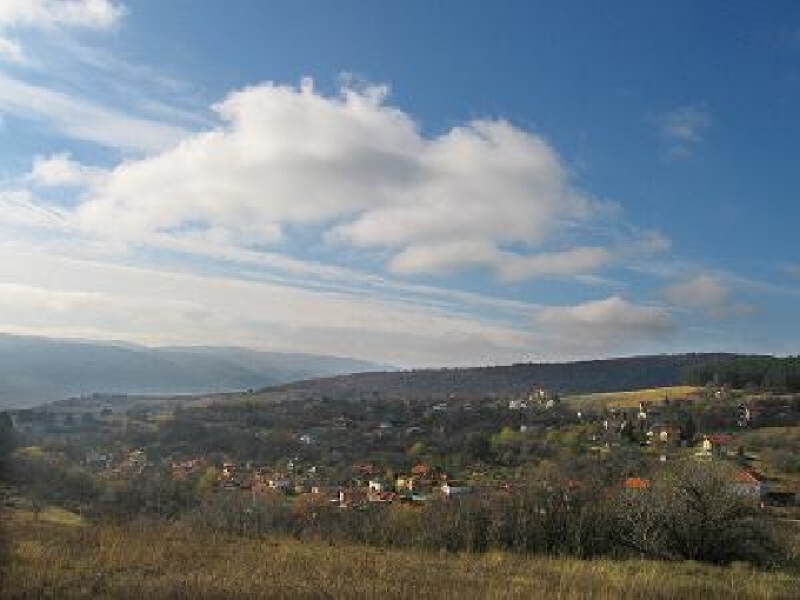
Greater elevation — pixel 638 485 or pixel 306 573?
pixel 638 485

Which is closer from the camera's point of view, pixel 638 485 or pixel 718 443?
pixel 638 485

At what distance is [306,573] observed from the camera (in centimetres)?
1260

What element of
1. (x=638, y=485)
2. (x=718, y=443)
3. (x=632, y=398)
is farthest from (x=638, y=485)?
(x=632, y=398)

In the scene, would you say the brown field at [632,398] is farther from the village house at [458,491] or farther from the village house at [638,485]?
the village house at [638,485]

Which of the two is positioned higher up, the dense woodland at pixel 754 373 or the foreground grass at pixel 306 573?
the dense woodland at pixel 754 373

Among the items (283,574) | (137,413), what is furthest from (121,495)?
(137,413)

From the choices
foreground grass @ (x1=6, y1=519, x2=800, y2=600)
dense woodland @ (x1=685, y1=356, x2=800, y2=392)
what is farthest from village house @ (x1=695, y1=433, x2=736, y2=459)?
foreground grass @ (x1=6, y1=519, x2=800, y2=600)

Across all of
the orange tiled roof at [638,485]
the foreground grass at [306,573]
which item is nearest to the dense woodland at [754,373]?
the orange tiled roof at [638,485]

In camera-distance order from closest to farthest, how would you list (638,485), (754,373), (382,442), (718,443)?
(638,485)
(718,443)
(382,442)
(754,373)

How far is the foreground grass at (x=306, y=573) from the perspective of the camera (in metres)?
11.0

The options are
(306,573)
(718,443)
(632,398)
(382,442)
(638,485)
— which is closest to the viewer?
(306,573)

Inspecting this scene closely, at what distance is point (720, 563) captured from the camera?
57.7 feet

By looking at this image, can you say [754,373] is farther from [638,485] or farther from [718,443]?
[638,485]

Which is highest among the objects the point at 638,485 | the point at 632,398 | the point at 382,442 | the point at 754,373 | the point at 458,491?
the point at 754,373
